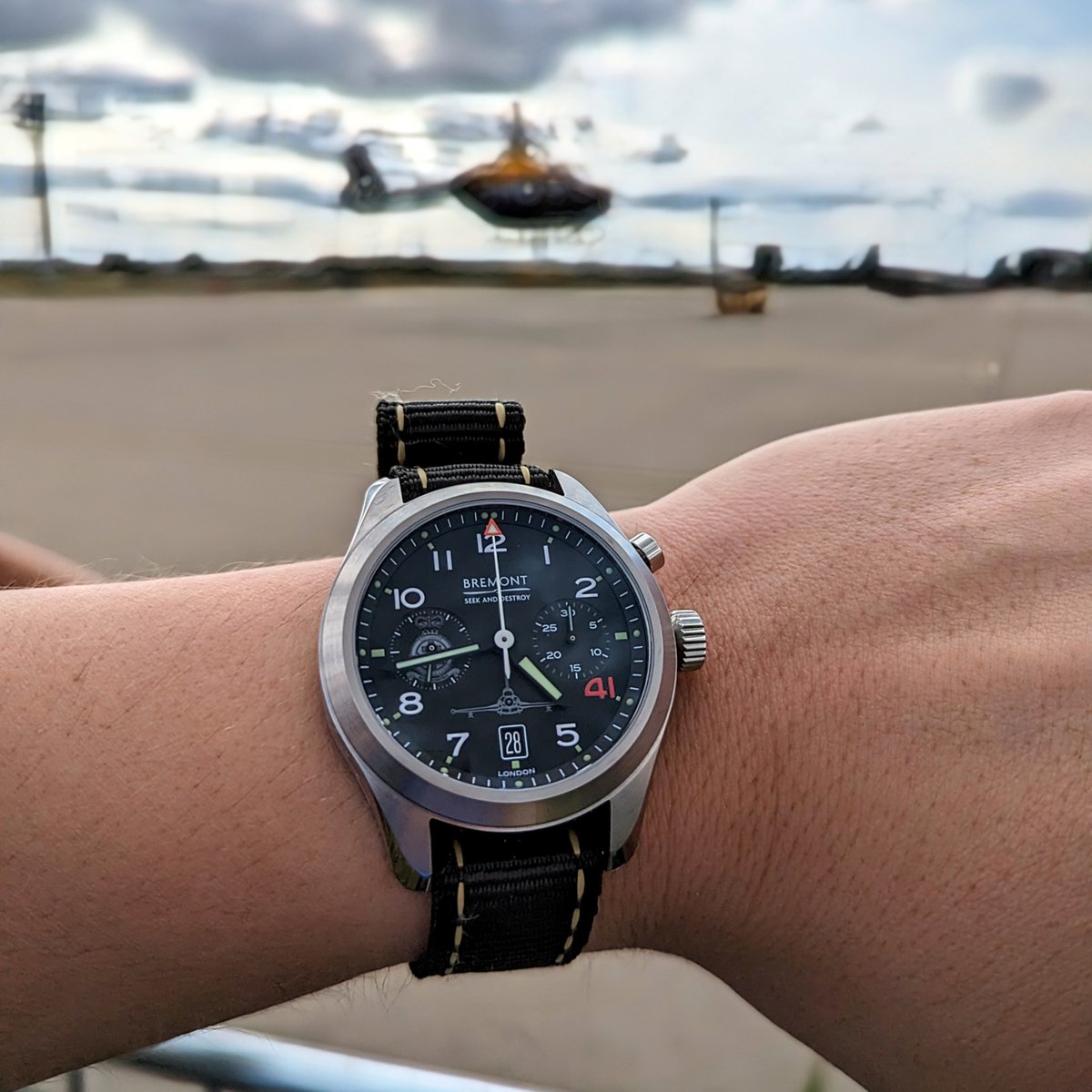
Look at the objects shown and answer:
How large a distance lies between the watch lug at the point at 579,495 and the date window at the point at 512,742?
18 centimetres

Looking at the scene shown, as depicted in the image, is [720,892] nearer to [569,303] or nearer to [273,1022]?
[273,1022]

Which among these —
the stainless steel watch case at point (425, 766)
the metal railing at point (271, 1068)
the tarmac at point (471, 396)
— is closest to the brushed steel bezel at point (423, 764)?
the stainless steel watch case at point (425, 766)

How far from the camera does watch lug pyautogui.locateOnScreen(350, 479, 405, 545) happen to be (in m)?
0.82

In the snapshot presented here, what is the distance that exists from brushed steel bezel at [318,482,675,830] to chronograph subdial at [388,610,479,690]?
4 cm

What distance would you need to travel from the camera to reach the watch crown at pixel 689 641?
79 cm

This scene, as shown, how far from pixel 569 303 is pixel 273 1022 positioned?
7136 mm

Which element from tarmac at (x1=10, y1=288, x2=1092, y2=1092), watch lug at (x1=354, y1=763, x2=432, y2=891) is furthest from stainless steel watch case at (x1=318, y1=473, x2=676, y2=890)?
tarmac at (x1=10, y1=288, x2=1092, y2=1092)

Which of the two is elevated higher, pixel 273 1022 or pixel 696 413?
pixel 696 413

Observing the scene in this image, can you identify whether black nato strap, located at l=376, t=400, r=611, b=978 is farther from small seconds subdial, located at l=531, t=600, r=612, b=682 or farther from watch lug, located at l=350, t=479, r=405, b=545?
watch lug, located at l=350, t=479, r=405, b=545

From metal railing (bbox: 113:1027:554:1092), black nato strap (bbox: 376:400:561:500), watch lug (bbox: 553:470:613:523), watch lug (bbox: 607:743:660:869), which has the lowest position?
metal railing (bbox: 113:1027:554:1092)

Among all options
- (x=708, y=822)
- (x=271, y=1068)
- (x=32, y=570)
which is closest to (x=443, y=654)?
(x=708, y=822)

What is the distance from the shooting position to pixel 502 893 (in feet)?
2.44

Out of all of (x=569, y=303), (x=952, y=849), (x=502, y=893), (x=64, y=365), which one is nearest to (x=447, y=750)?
(x=502, y=893)

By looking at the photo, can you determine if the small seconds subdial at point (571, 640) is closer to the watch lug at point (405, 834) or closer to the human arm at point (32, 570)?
the watch lug at point (405, 834)
